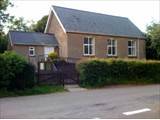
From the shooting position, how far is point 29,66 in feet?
72.1

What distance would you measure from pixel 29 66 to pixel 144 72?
11497 mm

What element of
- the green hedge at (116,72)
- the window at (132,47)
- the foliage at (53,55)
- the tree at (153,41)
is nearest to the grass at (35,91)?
the green hedge at (116,72)

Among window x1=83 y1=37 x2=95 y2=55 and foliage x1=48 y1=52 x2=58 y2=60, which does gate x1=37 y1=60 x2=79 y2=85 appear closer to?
foliage x1=48 y1=52 x2=58 y2=60

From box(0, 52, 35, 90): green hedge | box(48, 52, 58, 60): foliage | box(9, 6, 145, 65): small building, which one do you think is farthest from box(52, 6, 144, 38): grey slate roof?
box(0, 52, 35, 90): green hedge

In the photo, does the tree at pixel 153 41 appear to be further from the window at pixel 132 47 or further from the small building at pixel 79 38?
the window at pixel 132 47

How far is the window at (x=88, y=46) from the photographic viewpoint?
3826cm

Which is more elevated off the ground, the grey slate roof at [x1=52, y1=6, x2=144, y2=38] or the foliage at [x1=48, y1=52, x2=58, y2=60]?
the grey slate roof at [x1=52, y1=6, x2=144, y2=38]

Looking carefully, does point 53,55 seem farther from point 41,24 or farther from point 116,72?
point 41,24

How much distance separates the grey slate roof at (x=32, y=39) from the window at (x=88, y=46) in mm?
3258

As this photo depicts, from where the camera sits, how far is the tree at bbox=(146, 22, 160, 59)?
42406 mm

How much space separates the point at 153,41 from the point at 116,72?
17.4 m

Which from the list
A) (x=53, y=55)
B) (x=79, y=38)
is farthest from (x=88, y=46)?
(x=53, y=55)

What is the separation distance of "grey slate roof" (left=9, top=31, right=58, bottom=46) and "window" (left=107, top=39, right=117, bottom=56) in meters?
6.43

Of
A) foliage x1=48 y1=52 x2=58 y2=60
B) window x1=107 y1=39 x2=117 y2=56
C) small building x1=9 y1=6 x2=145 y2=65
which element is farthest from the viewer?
window x1=107 y1=39 x2=117 y2=56
